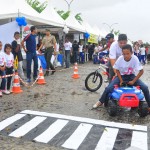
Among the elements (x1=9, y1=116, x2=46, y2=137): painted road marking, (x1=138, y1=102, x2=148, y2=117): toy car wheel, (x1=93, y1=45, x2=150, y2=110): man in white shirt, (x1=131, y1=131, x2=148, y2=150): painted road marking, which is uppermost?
(x1=93, y1=45, x2=150, y2=110): man in white shirt

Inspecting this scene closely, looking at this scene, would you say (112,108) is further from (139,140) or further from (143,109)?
(139,140)

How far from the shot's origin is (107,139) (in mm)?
5422

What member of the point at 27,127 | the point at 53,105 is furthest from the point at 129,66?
the point at 27,127

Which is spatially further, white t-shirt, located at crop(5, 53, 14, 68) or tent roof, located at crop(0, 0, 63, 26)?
tent roof, located at crop(0, 0, 63, 26)

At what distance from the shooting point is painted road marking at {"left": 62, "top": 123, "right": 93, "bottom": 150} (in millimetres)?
5094

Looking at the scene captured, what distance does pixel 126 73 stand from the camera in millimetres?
7406

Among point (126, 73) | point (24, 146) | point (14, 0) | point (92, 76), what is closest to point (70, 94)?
point (92, 76)

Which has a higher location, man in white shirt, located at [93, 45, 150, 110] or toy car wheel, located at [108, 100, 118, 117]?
man in white shirt, located at [93, 45, 150, 110]

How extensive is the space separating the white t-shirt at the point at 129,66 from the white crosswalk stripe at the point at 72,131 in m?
1.42

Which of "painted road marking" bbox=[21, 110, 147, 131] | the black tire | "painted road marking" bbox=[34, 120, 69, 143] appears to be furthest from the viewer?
the black tire

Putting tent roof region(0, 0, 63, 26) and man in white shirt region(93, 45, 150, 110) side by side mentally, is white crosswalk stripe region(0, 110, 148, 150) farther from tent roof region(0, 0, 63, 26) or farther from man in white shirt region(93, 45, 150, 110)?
tent roof region(0, 0, 63, 26)

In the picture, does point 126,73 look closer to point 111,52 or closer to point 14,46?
point 111,52

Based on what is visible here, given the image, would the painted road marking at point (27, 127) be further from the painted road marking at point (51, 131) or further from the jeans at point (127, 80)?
the jeans at point (127, 80)

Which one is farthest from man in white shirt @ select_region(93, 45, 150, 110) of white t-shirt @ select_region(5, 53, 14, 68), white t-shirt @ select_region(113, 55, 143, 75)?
white t-shirt @ select_region(5, 53, 14, 68)
